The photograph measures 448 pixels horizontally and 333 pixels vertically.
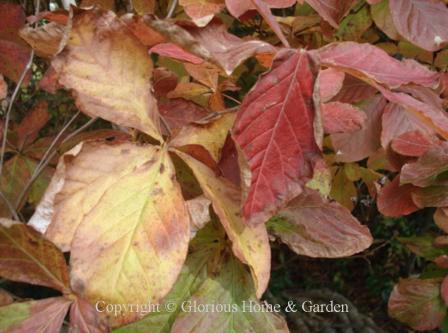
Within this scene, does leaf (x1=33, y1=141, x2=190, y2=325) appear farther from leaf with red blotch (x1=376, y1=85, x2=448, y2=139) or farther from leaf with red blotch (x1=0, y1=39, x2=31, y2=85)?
leaf with red blotch (x1=0, y1=39, x2=31, y2=85)

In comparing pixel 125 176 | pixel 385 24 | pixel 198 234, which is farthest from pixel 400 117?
pixel 125 176

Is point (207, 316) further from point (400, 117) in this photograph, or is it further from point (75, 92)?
point (400, 117)

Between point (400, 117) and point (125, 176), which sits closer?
point (125, 176)

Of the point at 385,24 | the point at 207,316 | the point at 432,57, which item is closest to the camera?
the point at 207,316

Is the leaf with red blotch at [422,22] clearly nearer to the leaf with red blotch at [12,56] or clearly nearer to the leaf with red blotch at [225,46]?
the leaf with red blotch at [225,46]

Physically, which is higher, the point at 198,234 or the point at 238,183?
the point at 238,183

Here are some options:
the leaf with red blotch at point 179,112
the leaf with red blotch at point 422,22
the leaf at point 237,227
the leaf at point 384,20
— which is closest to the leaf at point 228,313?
the leaf at point 237,227
